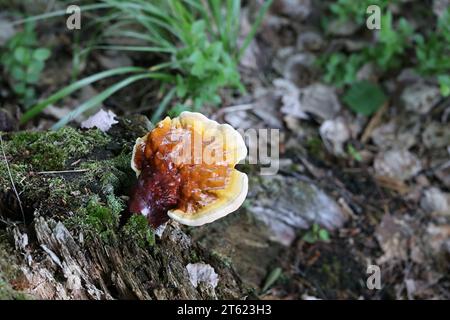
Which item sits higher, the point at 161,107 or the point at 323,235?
the point at 161,107

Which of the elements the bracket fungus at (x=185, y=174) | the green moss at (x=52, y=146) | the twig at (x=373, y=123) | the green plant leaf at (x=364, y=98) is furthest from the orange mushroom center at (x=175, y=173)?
the green plant leaf at (x=364, y=98)

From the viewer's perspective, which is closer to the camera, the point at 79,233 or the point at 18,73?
the point at 79,233

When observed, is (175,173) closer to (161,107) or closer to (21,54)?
(161,107)

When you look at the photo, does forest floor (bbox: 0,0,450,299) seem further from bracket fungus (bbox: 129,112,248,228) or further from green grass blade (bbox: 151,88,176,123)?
bracket fungus (bbox: 129,112,248,228)

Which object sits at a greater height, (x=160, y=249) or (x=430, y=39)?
(x=430, y=39)

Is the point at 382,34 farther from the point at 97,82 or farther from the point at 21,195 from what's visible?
the point at 21,195

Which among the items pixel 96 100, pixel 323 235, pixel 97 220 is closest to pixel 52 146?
pixel 97 220

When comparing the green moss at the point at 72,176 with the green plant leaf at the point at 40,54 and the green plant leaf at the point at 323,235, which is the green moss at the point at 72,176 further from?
the green plant leaf at the point at 323,235

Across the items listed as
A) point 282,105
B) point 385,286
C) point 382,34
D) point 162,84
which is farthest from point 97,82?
point 385,286
